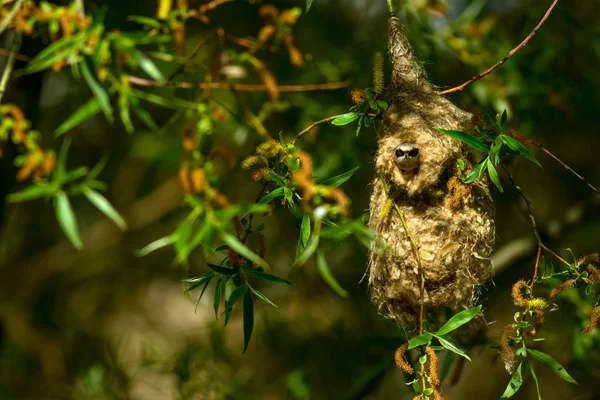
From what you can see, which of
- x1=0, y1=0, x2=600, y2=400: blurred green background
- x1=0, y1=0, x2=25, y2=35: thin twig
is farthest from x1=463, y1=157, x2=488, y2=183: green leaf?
x1=0, y1=0, x2=25, y2=35: thin twig

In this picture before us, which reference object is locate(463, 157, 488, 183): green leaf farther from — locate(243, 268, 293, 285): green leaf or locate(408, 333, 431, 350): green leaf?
locate(243, 268, 293, 285): green leaf

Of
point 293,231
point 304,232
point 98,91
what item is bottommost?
point 293,231

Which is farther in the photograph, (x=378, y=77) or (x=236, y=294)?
(x=378, y=77)

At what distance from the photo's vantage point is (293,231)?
3.49 meters

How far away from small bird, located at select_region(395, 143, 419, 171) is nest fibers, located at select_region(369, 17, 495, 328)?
0.01 m

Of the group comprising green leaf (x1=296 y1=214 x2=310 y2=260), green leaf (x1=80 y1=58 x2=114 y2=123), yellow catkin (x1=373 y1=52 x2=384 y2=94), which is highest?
yellow catkin (x1=373 y1=52 x2=384 y2=94)

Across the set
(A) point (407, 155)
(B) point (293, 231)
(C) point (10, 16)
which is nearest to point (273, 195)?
(A) point (407, 155)

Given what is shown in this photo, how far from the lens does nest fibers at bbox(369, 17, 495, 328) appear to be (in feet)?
4.99

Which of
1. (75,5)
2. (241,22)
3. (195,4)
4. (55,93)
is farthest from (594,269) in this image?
(55,93)

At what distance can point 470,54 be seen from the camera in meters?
2.56

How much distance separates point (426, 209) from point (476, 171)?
0.22 m

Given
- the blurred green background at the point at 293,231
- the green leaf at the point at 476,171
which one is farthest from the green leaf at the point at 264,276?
the blurred green background at the point at 293,231

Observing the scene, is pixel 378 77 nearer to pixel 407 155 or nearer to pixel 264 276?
pixel 407 155

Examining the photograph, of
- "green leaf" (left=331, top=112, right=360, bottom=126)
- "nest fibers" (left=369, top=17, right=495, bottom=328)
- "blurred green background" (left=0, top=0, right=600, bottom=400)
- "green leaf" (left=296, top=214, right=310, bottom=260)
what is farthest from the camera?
"blurred green background" (left=0, top=0, right=600, bottom=400)
